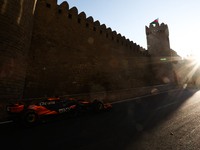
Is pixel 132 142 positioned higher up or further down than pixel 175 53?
further down

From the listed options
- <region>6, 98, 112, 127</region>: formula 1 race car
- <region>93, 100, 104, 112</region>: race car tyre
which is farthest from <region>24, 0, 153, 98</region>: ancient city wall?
<region>93, 100, 104, 112</region>: race car tyre

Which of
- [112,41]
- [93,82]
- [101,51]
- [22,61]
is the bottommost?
[93,82]

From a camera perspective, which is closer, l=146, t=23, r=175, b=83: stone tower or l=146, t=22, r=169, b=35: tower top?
l=146, t=23, r=175, b=83: stone tower

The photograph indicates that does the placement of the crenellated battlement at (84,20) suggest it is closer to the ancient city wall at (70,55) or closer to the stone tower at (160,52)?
the ancient city wall at (70,55)

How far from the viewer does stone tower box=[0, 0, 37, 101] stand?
584 centimetres

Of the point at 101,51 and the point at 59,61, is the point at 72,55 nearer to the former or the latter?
the point at 59,61

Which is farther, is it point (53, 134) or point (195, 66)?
point (195, 66)

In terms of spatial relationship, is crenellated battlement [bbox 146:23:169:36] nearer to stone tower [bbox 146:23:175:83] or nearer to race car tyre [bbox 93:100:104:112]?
stone tower [bbox 146:23:175:83]

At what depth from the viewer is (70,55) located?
433 inches

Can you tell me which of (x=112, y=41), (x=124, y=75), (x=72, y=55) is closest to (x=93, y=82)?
(x=72, y=55)

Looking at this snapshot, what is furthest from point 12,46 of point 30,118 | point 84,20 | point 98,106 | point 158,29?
point 158,29

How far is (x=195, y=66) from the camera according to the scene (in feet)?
139

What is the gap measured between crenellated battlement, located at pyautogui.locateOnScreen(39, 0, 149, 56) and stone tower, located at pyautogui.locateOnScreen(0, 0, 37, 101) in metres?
3.76

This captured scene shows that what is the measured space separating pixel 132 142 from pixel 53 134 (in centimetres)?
210
